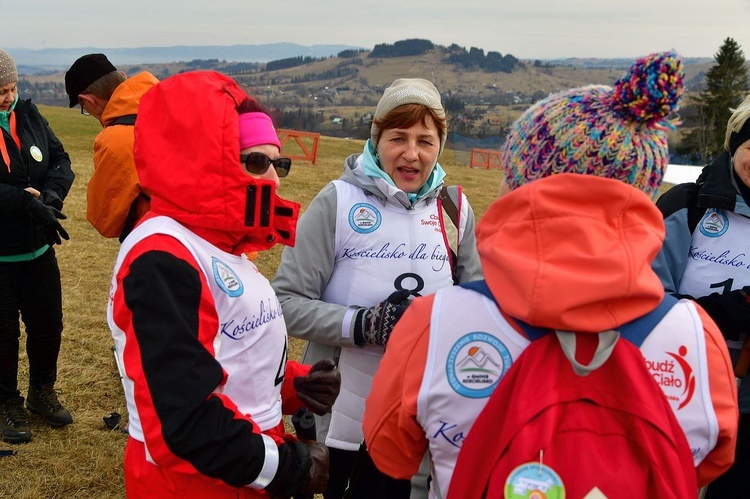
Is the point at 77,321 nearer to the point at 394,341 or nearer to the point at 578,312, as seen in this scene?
the point at 394,341

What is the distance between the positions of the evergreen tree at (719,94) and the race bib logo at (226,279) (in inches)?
2060

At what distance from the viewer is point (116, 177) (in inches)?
139

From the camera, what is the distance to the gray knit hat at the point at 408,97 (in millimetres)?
2719

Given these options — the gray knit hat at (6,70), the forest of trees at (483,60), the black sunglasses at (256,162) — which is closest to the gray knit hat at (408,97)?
the black sunglasses at (256,162)

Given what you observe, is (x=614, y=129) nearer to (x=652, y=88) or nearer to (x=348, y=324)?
(x=652, y=88)

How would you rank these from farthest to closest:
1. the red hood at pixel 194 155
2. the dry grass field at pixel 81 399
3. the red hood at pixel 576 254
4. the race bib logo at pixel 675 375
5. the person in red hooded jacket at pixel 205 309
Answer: the dry grass field at pixel 81 399 < the red hood at pixel 194 155 < the person in red hooded jacket at pixel 205 309 < the race bib logo at pixel 675 375 < the red hood at pixel 576 254

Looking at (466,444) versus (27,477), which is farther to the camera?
(27,477)

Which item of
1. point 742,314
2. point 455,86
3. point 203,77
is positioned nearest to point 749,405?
point 742,314

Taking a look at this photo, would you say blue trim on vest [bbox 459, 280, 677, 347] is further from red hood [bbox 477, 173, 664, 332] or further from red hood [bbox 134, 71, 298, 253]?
red hood [bbox 134, 71, 298, 253]

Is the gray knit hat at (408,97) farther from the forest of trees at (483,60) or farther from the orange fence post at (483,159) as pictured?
the forest of trees at (483,60)

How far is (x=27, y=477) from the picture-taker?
3914 mm

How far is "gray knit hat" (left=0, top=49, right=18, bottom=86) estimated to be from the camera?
13.0 ft

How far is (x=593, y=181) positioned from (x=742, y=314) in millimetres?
1773

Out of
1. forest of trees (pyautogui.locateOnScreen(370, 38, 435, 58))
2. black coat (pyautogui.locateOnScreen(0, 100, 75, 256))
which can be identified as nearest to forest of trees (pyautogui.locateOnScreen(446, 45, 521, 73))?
forest of trees (pyautogui.locateOnScreen(370, 38, 435, 58))
